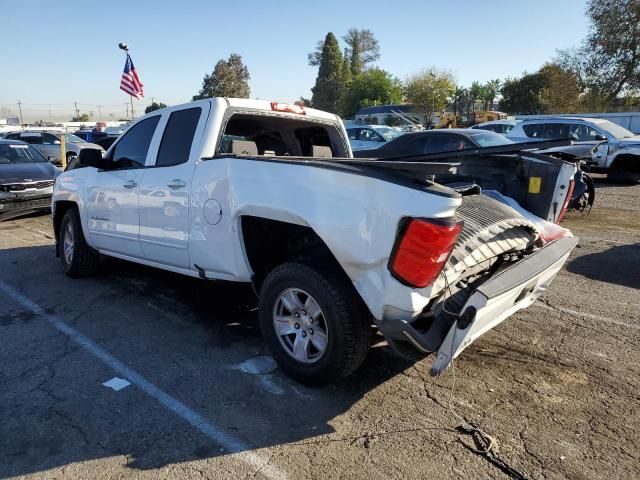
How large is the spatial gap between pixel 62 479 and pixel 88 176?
381 cm

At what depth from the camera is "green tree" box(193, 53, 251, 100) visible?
60.2 meters

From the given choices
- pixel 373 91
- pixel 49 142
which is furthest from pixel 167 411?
pixel 373 91

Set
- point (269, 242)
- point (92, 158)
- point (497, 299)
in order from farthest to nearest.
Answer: point (92, 158)
point (269, 242)
point (497, 299)

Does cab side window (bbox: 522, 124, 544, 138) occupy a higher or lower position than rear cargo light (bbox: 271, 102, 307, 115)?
lower

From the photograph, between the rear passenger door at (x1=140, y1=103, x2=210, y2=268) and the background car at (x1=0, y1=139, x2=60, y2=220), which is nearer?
the rear passenger door at (x1=140, y1=103, x2=210, y2=268)

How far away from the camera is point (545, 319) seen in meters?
4.54

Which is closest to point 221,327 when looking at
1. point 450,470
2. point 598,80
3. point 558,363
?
point 450,470

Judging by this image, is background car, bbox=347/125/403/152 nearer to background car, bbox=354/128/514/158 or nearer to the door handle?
background car, bbox=354/128/514/158

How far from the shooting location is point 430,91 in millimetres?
58188

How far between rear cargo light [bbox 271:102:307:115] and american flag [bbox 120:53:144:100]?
16224mm

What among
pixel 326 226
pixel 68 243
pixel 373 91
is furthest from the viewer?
pixel 373 91

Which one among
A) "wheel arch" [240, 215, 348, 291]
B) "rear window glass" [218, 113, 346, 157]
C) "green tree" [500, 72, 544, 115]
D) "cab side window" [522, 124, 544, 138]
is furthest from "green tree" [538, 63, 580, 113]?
"wheel arch" [240, 215, 348, 291]

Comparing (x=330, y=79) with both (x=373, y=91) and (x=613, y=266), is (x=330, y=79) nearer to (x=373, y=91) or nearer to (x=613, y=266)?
(x=373, y=91)

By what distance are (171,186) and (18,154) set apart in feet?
29.7
